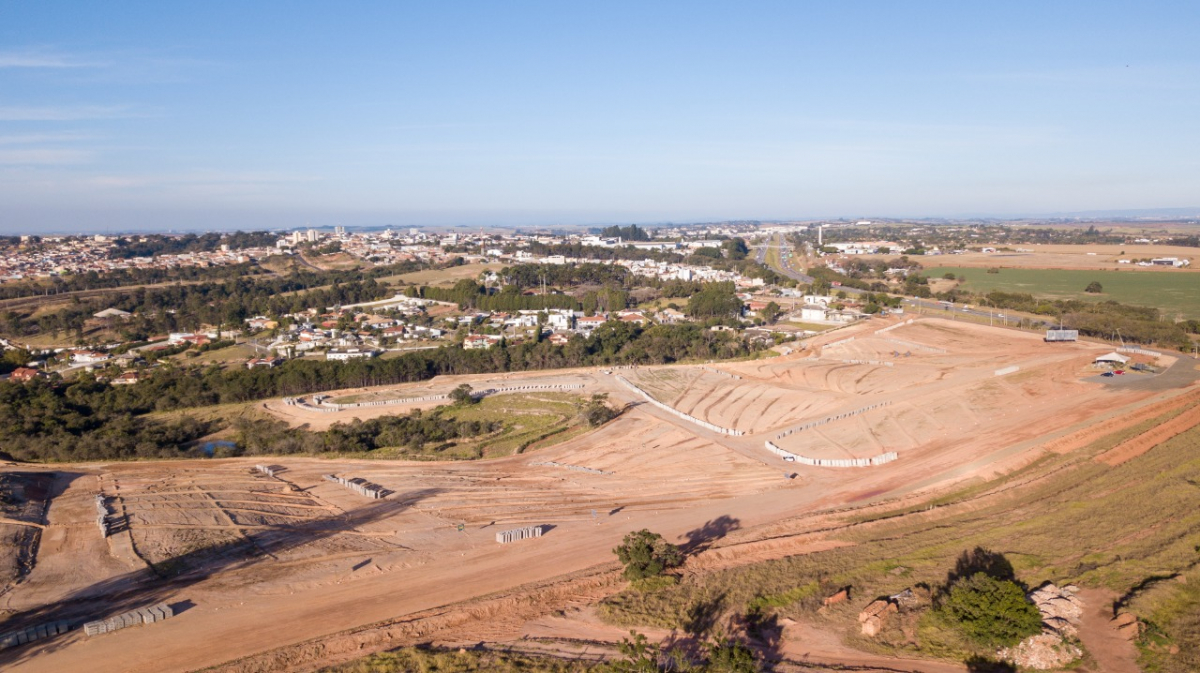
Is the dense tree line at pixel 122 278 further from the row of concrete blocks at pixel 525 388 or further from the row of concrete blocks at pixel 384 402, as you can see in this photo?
the row of concrete blocks at pixel 525 388

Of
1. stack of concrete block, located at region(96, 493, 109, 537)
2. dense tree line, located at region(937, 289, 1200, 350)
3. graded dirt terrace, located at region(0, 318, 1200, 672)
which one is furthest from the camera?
dense tree line, located at region(937, 289, 1200, 350)

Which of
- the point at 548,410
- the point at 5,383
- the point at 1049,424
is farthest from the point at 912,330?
the point at 5,383

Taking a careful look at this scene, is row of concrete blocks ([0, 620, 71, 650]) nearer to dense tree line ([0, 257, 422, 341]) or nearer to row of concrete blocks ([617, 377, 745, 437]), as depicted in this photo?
row of concrete blocks ([617, 377, 745, 437])

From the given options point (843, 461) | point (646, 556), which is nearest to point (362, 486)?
point (646, 556)

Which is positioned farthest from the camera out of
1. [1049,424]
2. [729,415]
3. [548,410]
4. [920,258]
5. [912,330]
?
[920,258]

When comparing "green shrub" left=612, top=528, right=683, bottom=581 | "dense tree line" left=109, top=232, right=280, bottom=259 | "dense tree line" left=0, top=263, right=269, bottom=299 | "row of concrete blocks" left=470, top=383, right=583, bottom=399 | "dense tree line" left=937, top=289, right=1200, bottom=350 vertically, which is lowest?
"row of concrete blocks" left=470, top=383, right=583, bottom=399

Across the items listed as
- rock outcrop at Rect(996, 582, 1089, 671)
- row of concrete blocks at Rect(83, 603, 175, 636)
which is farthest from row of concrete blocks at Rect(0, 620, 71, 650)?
rock outcrop at Rect(996, 582, 1089, 671)

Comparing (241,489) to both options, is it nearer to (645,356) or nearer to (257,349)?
(645,356)
